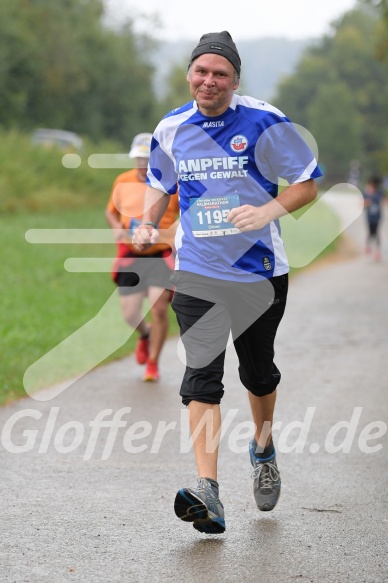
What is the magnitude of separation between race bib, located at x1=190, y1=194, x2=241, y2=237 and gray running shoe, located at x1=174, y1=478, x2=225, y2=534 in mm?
1143

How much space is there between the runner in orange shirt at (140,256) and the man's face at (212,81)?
408cm

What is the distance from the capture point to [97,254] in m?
22.0

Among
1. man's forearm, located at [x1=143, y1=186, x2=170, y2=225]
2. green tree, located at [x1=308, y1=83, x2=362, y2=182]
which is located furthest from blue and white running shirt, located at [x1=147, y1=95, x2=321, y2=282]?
green tree, located at [x1=308, y1=83, x2=362, y2=182]

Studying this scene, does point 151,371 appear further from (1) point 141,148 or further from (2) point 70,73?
(2) point 70,73

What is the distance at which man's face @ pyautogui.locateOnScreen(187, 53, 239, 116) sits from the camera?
5.03 meters

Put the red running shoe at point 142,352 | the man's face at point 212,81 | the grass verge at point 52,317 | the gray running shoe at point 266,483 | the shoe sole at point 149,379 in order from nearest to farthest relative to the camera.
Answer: the man's face at point 212,81 < the gray running shoe at point 266,483 < the shoe sole at point 149,379 < the grass verge at point 52,317 < the red running shoe at point 142,352

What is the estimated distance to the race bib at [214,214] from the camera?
5062 millimetres

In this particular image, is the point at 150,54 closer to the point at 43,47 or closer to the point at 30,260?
the point at 43,47

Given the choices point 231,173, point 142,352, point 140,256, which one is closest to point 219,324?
point 231,173

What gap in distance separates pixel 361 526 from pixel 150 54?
7708 cm

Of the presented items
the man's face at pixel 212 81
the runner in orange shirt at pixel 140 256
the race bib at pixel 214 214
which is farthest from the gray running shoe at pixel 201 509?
the runner in orange shirt at pixel 140 256

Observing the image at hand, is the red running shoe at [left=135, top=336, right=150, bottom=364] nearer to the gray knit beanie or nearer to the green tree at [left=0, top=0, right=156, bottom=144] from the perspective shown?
the gray knit beanie

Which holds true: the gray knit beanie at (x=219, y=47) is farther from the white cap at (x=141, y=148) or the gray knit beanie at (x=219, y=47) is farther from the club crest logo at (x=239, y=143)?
the white cap at (x=141, y=148)

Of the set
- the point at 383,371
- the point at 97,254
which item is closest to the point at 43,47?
the point at 97,254
